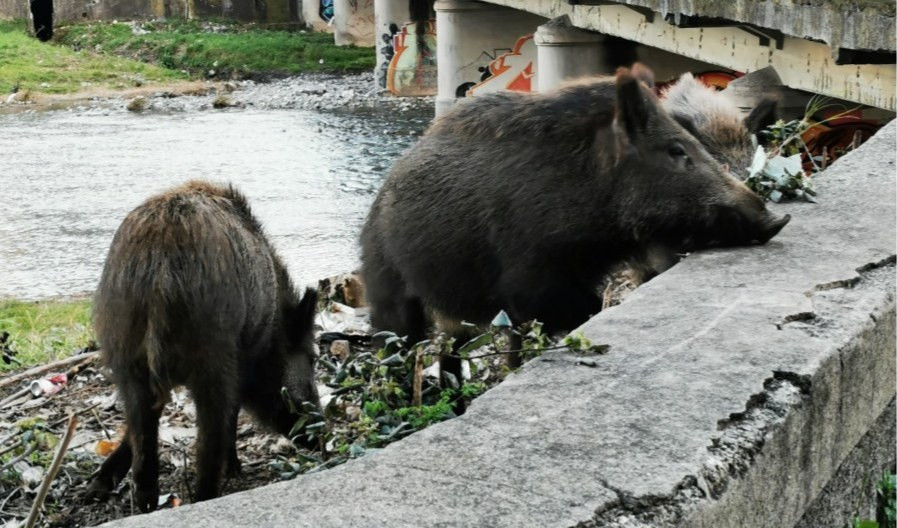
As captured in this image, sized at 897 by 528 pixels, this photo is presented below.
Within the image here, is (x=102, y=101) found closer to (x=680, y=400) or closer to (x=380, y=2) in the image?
(x=380, y=2)

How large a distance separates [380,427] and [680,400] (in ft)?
3.13

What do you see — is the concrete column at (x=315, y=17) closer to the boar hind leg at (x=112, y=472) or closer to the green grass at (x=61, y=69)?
the green grass at (x=61, y=69)

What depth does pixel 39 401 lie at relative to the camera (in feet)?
20.6

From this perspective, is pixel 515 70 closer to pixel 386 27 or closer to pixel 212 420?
pixel 386 27

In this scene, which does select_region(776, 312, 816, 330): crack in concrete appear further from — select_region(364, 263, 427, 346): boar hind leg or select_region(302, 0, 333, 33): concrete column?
select_region(302, 0, 333, 33): concrete column

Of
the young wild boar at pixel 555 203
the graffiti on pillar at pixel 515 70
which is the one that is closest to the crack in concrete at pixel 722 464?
the young wild boar at pixel 555 203

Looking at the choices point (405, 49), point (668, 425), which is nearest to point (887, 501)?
point (668, 425)

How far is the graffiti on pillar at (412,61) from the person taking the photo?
2778 cm

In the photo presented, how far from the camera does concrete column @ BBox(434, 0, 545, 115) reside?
76.7 ft

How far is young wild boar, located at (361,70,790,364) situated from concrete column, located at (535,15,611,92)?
40.2ft

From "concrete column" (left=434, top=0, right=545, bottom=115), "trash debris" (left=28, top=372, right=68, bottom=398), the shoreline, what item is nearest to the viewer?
"trash debris" (left=28, top=372, right=68, bottom=398)

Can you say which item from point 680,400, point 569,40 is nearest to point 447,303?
point 680,400

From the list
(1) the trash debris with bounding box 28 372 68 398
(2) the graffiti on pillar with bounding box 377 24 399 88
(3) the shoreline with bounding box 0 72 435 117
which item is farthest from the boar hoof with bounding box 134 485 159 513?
(2) the graffiti on pillar with bounding box 377 24 399 88

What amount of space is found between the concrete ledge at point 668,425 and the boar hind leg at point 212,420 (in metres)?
1.63
